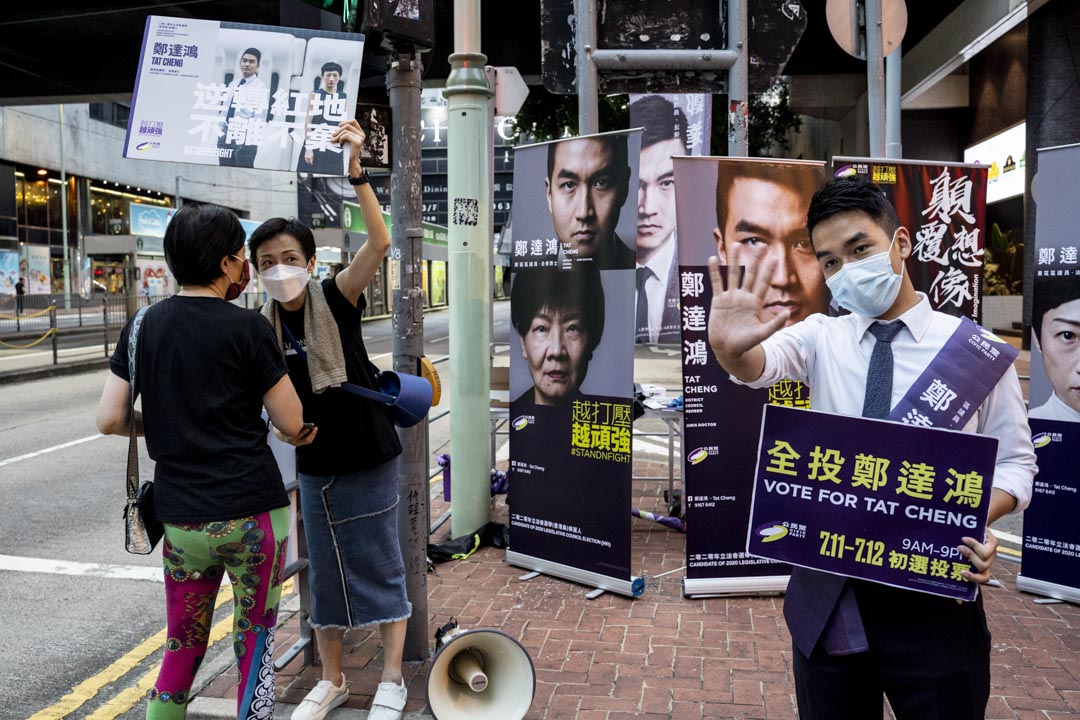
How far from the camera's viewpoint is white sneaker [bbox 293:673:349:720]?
3427 millimetres

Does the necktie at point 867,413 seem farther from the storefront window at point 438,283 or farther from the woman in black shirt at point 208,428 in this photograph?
the storefront window at point 438,283

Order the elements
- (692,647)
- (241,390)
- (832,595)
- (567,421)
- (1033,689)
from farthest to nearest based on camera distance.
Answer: (567,421) < (692,647) < (1033,689) < (241,390) < (832,595)

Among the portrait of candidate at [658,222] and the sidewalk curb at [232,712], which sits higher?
the portrait of candidate at [658,222]

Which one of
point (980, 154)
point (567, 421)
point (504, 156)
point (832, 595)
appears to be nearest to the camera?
point (832, 595)

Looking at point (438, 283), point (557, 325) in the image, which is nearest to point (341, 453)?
point (557, 325)

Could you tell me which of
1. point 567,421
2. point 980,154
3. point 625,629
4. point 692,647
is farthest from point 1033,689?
point 980,154

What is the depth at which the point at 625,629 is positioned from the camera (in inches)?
177

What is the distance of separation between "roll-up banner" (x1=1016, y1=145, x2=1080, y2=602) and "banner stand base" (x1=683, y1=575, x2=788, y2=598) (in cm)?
143

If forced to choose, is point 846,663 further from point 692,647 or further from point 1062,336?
point 1062,336

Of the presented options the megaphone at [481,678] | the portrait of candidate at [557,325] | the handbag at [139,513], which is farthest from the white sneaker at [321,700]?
the portrait of candidate at [557,325]

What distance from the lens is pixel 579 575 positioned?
5.13 m

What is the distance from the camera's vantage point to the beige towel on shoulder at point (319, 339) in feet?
10.3

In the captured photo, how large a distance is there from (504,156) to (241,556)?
122 ft

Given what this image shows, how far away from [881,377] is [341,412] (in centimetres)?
203
